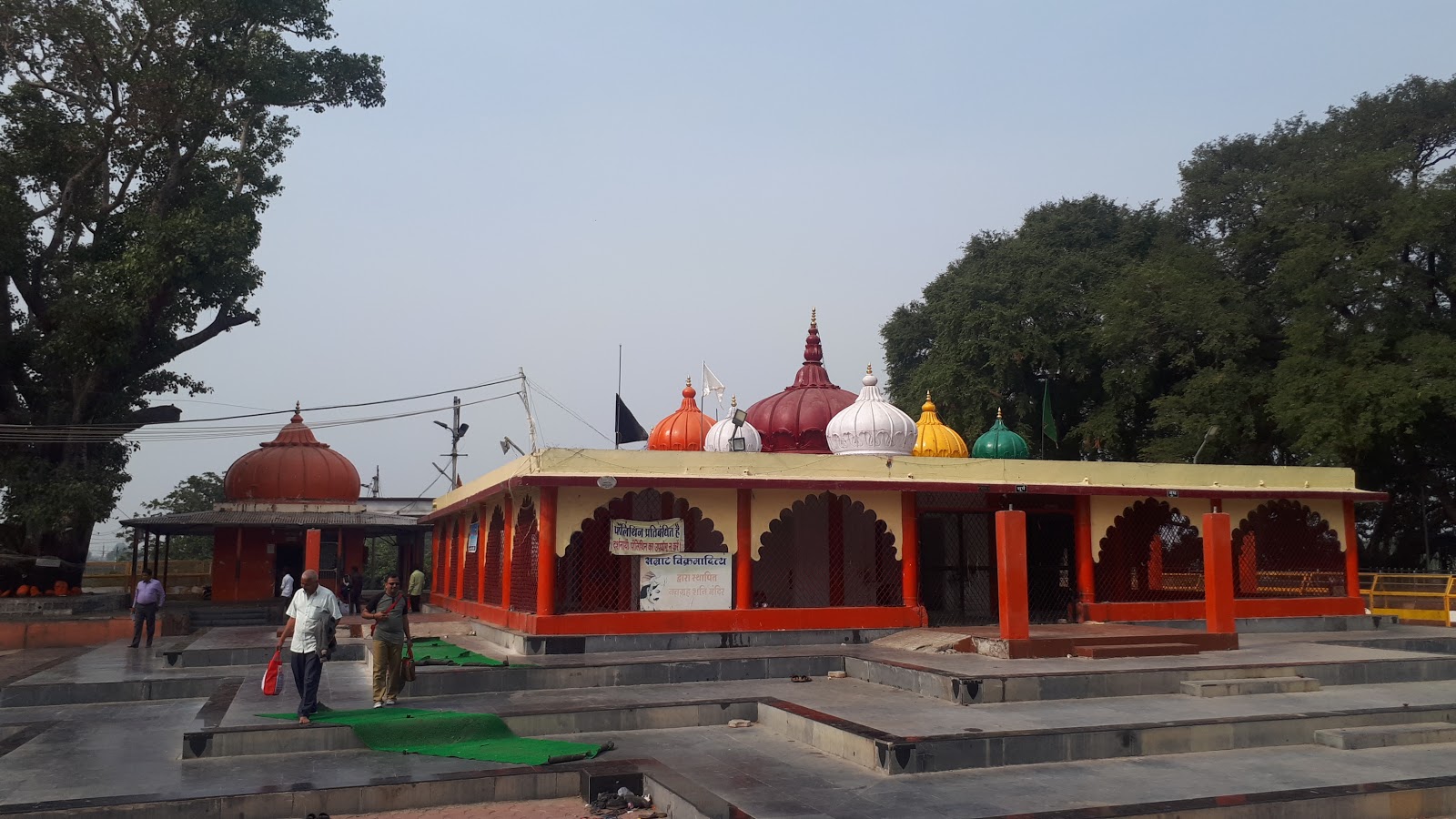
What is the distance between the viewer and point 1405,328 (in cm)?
2720

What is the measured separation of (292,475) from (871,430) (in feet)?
59.0

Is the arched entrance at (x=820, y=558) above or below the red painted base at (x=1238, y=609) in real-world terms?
above

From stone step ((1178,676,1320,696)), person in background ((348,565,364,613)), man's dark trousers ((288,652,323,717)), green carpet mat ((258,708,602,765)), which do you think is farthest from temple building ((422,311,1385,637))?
man's dark trousers ((288,652,323,717))

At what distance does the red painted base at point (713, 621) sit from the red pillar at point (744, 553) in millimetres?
217

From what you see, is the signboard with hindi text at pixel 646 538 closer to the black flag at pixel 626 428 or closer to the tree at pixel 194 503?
the black flag at pixel 626 428

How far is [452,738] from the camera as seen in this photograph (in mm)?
10352

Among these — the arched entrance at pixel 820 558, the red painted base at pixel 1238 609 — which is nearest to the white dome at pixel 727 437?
the arched entrance at pixel 820 558

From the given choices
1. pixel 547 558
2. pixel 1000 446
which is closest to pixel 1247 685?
pixel 547 558

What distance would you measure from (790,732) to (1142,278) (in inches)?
974

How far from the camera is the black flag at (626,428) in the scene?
24.9m

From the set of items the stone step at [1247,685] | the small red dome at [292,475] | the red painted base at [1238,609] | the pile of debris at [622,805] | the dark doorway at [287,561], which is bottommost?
the pile of debris at [622,805]

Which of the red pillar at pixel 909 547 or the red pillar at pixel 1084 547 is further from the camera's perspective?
the red pillar at pixel 1084 547

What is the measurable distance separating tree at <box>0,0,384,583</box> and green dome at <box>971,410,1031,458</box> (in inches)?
705

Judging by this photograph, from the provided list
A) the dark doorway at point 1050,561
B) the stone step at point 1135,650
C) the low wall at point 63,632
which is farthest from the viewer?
the low wall at point 63,632
